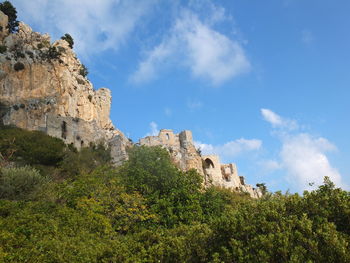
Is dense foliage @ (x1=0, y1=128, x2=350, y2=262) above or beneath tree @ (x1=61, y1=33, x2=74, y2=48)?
beneath

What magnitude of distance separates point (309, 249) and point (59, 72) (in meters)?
50.7

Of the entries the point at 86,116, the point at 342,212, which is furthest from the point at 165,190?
the point at 86,116

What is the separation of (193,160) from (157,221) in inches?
1288

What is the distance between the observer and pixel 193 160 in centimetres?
4875

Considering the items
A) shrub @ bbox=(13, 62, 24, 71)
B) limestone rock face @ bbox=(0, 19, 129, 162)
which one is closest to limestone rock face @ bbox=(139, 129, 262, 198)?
limestone rock face @ bbox=(0, 19, 129, 162)

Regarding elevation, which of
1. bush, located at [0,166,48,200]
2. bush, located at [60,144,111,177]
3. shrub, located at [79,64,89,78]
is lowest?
bush, located at [0,166,48,200]

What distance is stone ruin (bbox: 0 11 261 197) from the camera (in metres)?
42.6

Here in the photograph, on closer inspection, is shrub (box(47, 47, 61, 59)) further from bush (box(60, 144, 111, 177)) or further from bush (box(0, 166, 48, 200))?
bush (box(0, 166, 48, 200))

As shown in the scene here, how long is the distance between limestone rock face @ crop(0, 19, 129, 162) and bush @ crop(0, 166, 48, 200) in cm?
1972

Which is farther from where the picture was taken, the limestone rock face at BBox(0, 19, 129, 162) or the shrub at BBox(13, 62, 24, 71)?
the shrub at BBox(13, 62, 24, 71)

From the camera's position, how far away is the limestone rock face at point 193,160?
4803 centimetres

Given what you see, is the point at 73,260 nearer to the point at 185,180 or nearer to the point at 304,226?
the point at 304,226

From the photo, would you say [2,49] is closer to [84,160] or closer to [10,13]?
[10,13]

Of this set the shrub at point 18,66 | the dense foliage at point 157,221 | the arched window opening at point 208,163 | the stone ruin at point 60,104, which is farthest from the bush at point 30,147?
the arched window opening at point 208,163
